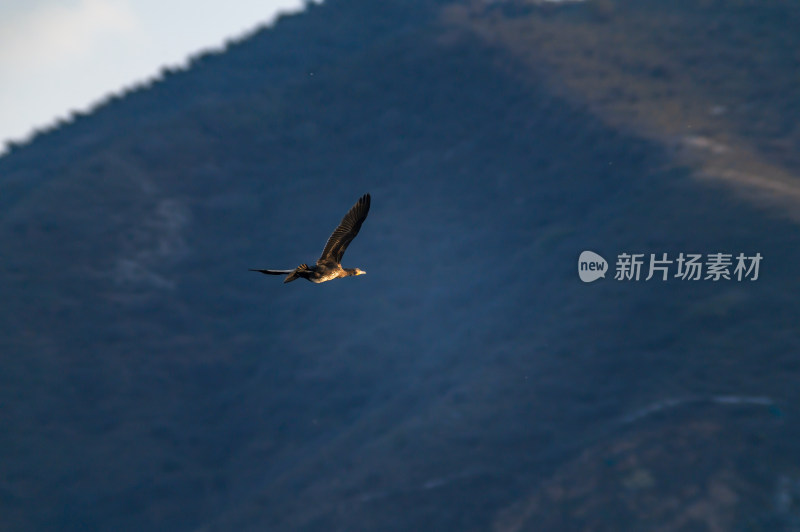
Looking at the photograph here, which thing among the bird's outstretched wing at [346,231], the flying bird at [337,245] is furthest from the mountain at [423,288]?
the bird's outstretched wing at [346,231]

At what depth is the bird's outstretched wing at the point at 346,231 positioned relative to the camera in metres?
29.2

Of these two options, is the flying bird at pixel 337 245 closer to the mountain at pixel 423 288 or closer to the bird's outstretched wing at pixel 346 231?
the bird's outstretched wing at pixel 346 231

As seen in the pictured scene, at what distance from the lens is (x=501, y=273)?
100438 millimetres

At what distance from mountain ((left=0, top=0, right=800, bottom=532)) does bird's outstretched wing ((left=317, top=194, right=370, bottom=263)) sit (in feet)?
121

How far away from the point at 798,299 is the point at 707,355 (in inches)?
332

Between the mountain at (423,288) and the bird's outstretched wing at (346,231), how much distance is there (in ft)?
121

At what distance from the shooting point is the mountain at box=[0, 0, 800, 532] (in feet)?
225

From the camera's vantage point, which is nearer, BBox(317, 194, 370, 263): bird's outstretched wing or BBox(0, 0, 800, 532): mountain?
BBox(317, 194, 370, 263): bird's outstretched wing

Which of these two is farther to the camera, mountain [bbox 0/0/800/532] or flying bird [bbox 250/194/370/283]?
mountain [bbox 0/0/800/532]

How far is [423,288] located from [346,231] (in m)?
73.3

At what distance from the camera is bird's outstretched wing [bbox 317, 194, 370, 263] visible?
29188mm

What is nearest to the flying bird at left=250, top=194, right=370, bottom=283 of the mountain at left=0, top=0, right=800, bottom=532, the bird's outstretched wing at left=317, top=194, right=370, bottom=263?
the bird's outstretched wing at left=317, top=194, right=370, bottom=263

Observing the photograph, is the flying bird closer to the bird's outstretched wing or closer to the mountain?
the bird's outstretched wing

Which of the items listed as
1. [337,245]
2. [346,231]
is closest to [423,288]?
[337,245]
